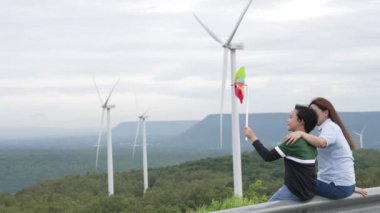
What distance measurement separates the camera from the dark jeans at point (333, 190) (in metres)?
6.74

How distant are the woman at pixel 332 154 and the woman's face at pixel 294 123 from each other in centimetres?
24

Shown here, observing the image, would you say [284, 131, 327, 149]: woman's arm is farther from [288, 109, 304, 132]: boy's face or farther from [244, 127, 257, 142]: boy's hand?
[244, 127, 257, 142]: boy's hand

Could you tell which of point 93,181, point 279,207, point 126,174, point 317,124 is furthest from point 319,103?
point 126,174

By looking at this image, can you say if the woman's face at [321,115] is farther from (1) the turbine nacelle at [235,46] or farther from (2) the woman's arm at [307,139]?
(1) the turbine nacelle at [235,46]

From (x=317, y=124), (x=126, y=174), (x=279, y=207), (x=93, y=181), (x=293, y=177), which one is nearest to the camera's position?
(x=279, y=207)

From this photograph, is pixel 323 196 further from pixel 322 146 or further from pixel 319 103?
pixel 319 103

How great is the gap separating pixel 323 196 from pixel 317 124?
29.1 inches

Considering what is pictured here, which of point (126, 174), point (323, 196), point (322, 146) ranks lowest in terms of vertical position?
point (126, 174)

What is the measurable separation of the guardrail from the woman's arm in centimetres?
52

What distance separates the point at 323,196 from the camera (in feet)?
22.4

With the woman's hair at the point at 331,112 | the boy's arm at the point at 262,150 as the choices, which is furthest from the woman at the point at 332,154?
the boy's arm at the point at 262,150

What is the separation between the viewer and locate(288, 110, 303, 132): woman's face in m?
6.85

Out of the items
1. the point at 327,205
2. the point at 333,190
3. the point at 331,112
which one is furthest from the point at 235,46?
the point at 327,205

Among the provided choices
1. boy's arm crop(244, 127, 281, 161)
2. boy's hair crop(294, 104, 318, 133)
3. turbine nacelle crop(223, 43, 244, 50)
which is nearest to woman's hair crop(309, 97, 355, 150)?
boy's hair crop(294, 104, 318, 133)
